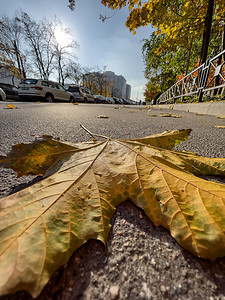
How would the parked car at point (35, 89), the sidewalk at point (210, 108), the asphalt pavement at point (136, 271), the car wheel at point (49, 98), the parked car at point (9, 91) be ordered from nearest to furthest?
the asphalt pavement at point (136, 271) → the sidewalk at point (210, 108) → the parked car at point (35, 89) → the car wheel at point (49, 98) → the parked car at point (9, 91)

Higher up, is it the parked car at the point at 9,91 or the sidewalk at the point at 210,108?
the parked car at the point at 9,91

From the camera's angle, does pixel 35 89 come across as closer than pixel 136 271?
No

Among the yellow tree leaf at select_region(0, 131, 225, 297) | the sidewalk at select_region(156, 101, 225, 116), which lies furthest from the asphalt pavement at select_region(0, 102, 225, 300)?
the sidewalk at select_region(156, 101, 225, 116)

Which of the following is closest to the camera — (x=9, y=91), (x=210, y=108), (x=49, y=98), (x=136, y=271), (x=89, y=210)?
(x=136, y=271)

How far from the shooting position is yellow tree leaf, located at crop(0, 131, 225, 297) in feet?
0.98

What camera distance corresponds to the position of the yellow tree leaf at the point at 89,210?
298mm

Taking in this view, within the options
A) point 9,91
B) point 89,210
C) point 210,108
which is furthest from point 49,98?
point 89,210

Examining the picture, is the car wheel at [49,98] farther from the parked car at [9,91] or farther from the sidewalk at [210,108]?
the sidewalk at [210,108]

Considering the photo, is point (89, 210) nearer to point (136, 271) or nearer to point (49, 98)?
point (136, 271)

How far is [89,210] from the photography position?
435mm

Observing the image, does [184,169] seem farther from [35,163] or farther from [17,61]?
[17,61]

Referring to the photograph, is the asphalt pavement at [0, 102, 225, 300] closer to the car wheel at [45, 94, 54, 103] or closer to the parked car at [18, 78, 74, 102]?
the parked car at [18, 78, 74, 102]

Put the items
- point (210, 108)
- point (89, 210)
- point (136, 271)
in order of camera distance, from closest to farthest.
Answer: point (136, 271) < point (89, 210) < point (210, 108)

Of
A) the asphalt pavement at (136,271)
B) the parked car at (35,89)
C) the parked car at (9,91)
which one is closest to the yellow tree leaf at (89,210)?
the asphalt pavement at (136,271)
